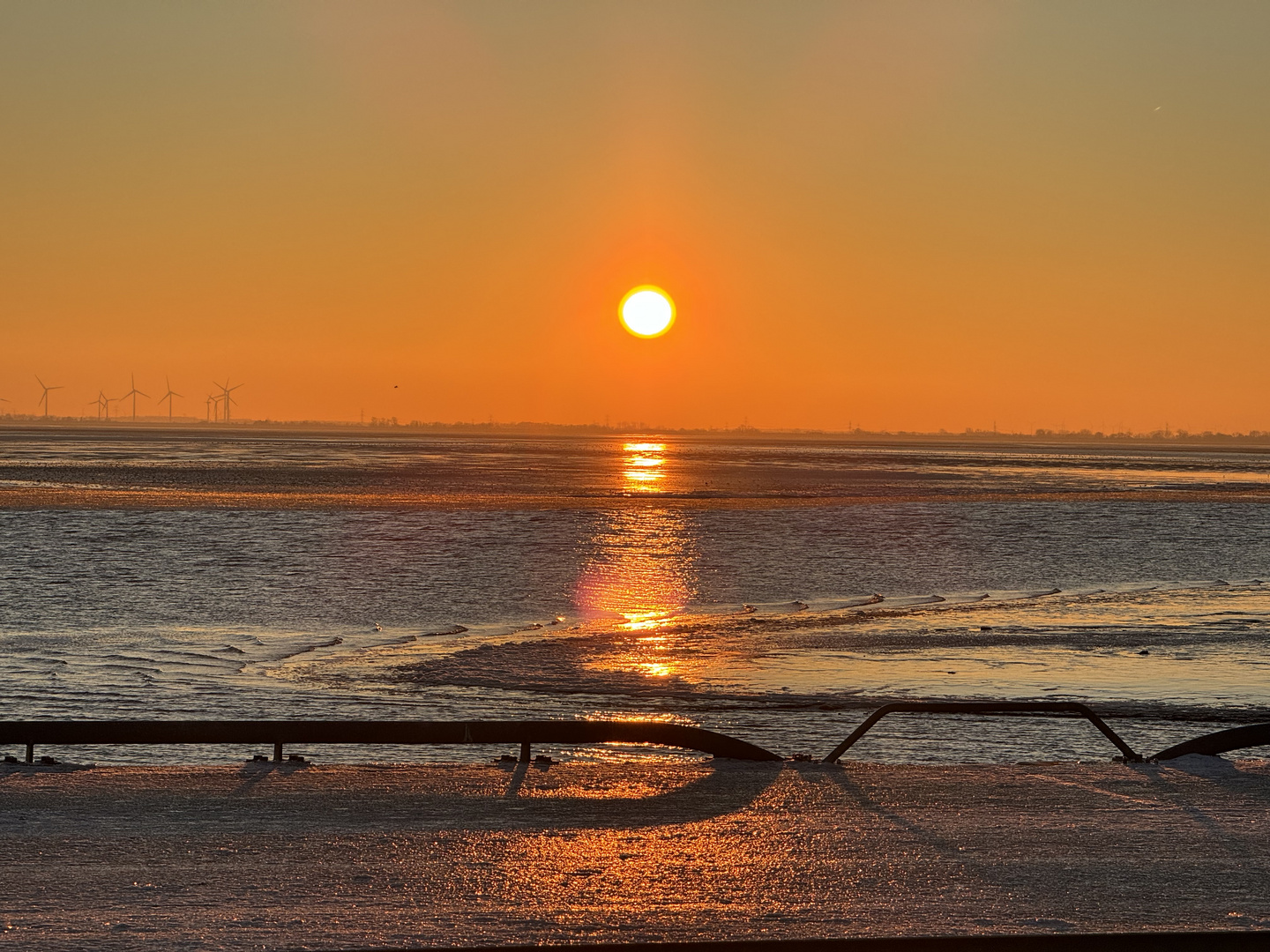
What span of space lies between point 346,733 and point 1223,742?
7424 millimetres

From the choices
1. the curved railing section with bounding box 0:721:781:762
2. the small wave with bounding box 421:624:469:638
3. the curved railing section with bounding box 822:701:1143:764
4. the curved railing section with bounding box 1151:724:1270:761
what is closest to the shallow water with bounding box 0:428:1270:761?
the small wave with bounding box 421:624:469:638

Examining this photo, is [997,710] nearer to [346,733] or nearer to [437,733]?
[437,733]

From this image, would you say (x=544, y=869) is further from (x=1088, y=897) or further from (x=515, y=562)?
(x=515, y=562)

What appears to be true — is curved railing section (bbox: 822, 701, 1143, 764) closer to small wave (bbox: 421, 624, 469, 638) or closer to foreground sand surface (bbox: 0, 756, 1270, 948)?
foreground sand surface (bbox: 0, 756, 1270, 948)

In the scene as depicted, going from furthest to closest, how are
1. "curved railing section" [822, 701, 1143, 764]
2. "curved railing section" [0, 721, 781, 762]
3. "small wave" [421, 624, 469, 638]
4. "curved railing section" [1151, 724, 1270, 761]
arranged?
"small wave" [421, 624, 469, 638] → "curved railing section" [822, 701, 1143, 764] → "curved railing section" [1151, 724, 1270, 761] → "curved railing section" [0, 721, 781, 762]

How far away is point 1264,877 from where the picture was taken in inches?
297

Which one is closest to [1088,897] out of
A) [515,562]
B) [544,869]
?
[544,869]

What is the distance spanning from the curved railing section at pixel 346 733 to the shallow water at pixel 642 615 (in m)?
2.31

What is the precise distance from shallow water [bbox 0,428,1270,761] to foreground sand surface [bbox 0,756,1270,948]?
9.69 feet

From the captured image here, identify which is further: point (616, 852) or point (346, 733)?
point (346, 733)

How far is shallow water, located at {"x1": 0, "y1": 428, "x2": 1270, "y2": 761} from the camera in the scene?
612 inches

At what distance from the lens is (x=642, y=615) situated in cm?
2642

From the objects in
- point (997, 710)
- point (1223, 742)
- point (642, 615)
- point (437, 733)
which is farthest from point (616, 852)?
point (642, 615)

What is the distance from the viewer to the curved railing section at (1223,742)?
10.9 m
